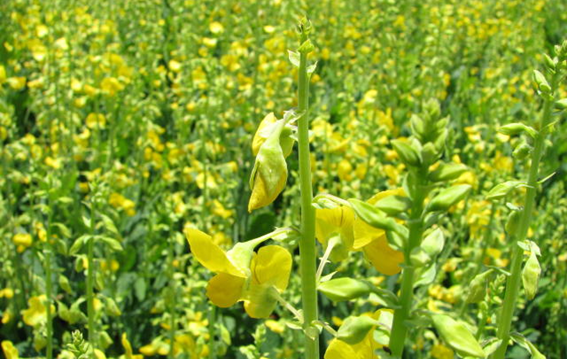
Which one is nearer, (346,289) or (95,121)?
(346,289)

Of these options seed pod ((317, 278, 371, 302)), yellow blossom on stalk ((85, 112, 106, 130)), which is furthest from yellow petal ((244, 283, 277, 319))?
yellow blossom on stalk ((85, 112, 106, 130))

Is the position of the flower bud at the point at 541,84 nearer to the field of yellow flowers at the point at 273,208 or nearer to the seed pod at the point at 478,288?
the field of yellow flowers at the point at 273,208

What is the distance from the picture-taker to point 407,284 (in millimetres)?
643

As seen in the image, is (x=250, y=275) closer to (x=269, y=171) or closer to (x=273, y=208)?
(x=269, y=171)

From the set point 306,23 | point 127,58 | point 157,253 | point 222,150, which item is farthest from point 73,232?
point 306,23

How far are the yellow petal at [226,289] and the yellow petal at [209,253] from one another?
0.07 ft

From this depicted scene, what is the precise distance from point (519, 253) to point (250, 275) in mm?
475

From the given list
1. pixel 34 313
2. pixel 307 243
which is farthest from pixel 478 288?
pixel 34 313

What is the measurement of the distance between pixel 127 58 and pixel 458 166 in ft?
15.5

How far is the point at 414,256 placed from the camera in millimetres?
592

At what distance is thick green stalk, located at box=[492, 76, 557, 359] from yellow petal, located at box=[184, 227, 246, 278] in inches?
18.2

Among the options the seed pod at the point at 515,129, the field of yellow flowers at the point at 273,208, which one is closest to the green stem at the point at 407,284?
the field of yellow flowers at the point at 273,208

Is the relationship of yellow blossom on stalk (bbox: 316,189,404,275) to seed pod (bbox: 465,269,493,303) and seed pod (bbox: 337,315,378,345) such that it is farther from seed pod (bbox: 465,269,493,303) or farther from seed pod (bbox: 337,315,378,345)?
seed pod (bbox: 465,269,493,303)

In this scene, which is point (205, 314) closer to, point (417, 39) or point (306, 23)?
point (306, 23)
